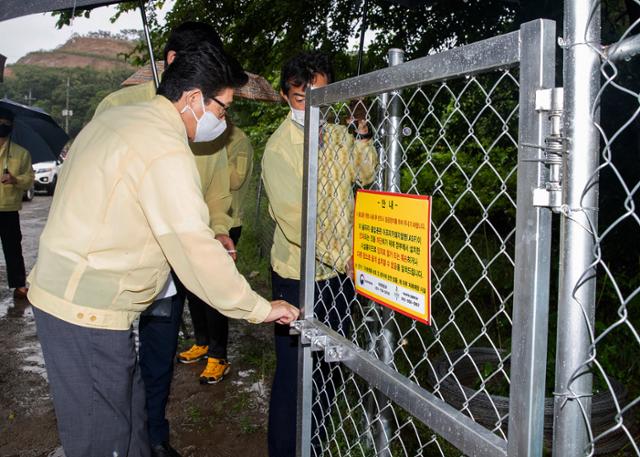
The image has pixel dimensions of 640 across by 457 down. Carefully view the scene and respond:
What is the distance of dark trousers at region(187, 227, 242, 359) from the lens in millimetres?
4492

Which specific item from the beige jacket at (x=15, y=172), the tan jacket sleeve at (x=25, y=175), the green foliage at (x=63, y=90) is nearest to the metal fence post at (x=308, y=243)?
the beige jacket at (x=15, y=172)

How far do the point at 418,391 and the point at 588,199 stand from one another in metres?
0.70

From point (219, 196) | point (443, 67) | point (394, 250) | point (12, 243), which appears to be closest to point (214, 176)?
point (219, 196)

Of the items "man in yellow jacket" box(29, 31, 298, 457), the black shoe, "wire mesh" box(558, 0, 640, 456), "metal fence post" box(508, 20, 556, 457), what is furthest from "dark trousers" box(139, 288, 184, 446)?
"metal fence post" box(508, 20, 556, 457)

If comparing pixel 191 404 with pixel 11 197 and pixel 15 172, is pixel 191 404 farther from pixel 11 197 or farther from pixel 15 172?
pixel 15 172

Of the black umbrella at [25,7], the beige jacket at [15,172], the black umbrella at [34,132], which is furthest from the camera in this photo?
the black umbrella at [34,132]

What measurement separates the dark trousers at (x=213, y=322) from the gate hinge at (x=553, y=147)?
340 centimetres

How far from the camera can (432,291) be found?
443 cm

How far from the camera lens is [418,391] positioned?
1572 millimetres

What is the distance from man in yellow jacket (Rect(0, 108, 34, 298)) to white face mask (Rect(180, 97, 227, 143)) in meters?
5.16

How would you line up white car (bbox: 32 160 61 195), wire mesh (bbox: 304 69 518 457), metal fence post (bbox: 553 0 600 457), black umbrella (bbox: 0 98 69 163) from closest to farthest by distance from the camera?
metal fence post (bbox: 553 0 600 457), wire mesh (bbox: 304 69 518 457), black umbrella (bbox: 0 98 69 163), white car (bbox: 32 160 61 195)

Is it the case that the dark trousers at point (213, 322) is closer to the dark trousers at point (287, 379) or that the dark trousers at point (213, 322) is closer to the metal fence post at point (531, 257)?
the dark trousers at point (287, 379)

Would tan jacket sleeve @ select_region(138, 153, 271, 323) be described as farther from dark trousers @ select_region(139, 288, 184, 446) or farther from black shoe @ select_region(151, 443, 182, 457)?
black shoe @ select_region(151, 443, 182, 457)

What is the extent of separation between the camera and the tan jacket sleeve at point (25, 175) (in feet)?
23.1
